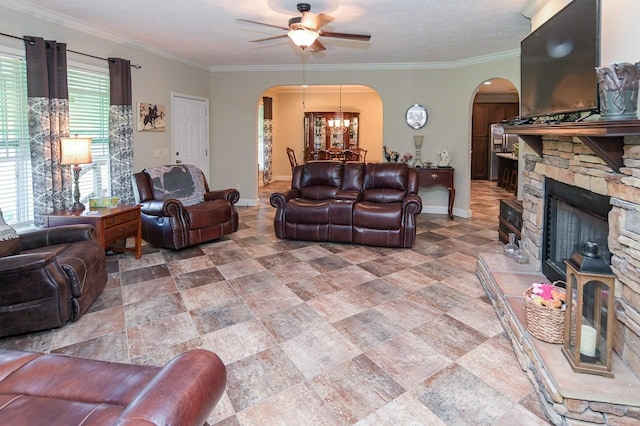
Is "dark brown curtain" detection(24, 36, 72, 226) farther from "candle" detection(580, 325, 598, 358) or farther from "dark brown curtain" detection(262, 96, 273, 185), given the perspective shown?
"dark brown curtain" detection(262, 96, 273, 185)

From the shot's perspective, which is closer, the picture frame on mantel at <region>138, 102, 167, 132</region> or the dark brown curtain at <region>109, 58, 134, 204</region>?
the dark brown curtain at <region>109, 58, 134, 204</region>

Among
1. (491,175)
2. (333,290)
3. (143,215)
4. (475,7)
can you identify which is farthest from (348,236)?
(491,175)

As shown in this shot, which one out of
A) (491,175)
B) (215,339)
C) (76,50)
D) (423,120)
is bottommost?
(215,339)

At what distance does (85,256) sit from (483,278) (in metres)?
3.29

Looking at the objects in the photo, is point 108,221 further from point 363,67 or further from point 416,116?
point 416,116

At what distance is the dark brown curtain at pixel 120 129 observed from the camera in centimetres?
502

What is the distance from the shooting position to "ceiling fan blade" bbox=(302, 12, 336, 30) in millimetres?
3506

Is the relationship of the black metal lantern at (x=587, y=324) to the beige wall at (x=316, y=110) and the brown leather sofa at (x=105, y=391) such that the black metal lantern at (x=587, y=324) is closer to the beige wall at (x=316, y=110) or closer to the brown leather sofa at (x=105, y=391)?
the brown leather sofa at (x=105, y=391)

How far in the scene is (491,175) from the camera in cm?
1198

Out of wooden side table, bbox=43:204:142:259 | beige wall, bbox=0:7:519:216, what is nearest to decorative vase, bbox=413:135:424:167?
beige wall, bbox=0:7:519:216

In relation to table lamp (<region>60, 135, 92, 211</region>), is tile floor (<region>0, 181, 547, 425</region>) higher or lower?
lower

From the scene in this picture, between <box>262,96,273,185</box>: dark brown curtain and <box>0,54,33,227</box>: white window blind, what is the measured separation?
685 centimetres

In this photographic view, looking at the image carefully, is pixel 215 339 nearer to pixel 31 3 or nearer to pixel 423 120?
pixel 31 3

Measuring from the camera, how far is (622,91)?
187 centimetres
